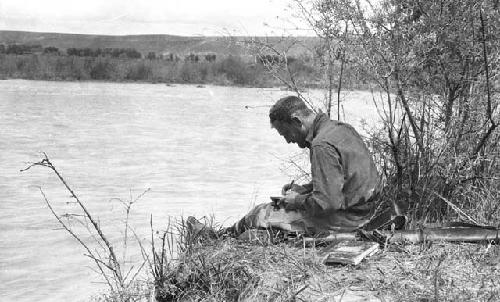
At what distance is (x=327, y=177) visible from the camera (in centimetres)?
467

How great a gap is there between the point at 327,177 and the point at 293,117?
497mm

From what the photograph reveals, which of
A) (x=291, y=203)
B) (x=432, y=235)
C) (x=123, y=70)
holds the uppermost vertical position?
(x=123, y=70)

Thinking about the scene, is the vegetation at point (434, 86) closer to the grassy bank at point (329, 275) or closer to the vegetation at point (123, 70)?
the grassy bank at point (329, 275)

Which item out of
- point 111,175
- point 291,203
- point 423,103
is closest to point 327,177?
point 291,203

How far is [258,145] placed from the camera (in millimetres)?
23188

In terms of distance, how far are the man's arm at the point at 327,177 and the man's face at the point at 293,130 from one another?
9.0 inches

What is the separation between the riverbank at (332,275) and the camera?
3.98 metres

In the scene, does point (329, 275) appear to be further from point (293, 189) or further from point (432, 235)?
point (293, 189)

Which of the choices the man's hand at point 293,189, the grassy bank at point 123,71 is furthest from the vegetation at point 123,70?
the man's hand at point 293,189

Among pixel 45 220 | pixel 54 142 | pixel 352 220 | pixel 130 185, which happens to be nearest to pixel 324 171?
pixel 352 220

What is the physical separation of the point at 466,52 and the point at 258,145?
16.7 m

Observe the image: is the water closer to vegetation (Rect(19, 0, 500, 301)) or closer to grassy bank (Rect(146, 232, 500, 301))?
vegetation (Rect(19, 0, 500, 301))

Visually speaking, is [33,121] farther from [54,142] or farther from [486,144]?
[486,144]

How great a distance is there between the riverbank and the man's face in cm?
76
